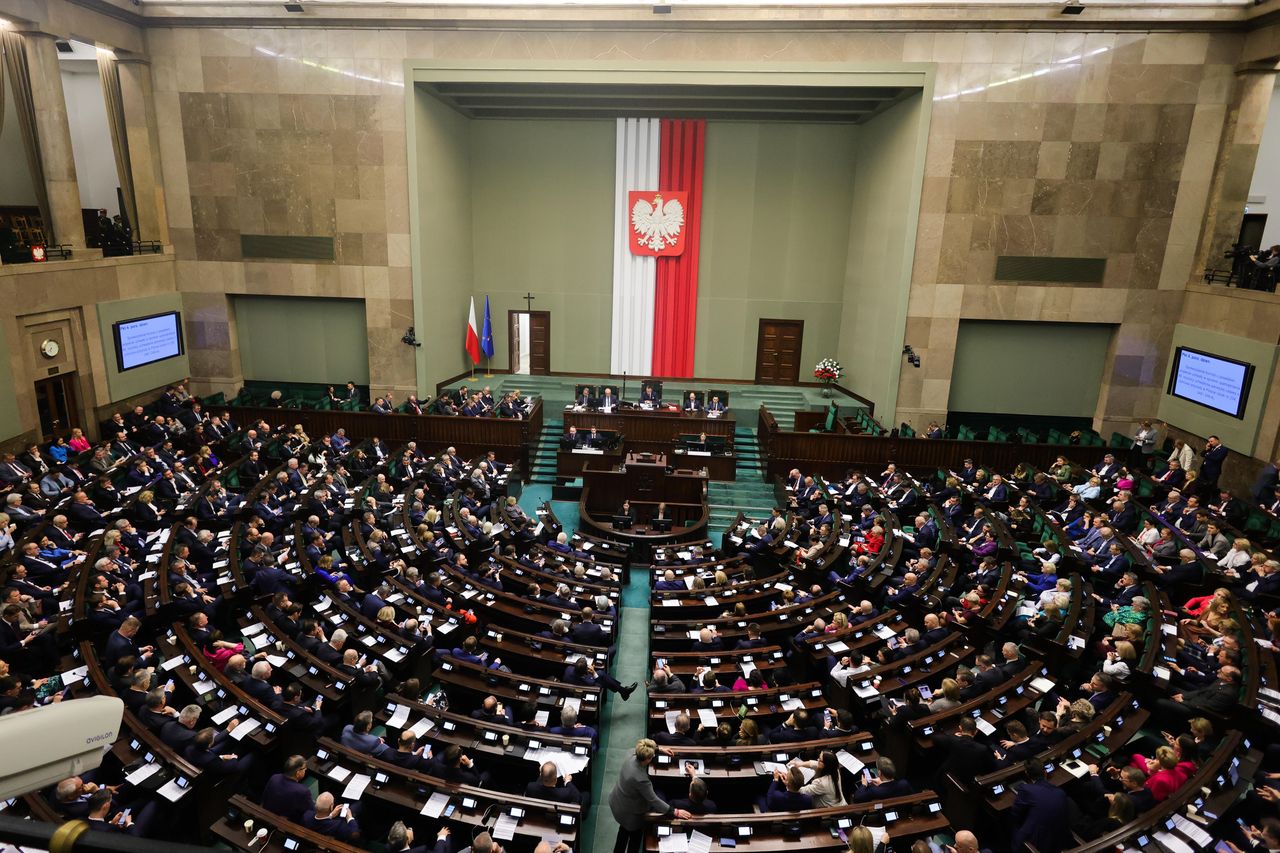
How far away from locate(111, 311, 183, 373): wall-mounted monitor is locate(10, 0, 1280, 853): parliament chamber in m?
0.13

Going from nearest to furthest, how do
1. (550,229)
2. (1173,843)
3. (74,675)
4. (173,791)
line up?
1. (1173,843)
2. (173,791)
3. (74,675)
4. (550,229)

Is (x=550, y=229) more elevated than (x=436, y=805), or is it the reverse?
(x=550, y=229)

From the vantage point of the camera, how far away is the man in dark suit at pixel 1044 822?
18.7ft

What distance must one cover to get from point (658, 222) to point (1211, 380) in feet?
46.5

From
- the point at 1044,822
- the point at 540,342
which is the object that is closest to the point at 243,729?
the point at 1044,822

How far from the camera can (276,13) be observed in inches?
699

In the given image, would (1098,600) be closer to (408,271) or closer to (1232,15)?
(1232,15)

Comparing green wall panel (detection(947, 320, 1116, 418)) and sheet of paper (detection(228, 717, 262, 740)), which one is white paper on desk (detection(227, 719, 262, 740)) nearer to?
sheet of paper (detection(228, 717, 262, 740))

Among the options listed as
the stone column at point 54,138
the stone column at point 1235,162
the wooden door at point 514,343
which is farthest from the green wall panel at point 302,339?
the stone column at point 1235,162

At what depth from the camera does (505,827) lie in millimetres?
5910

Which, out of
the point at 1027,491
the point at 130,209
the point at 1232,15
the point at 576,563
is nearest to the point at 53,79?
the point at 130,209

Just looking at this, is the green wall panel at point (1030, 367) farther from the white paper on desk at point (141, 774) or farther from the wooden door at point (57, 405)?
the wooden door at point (57, 405)

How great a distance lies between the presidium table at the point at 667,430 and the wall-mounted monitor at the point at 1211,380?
1014cm

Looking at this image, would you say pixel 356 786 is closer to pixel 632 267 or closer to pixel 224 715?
pixel 224 715
